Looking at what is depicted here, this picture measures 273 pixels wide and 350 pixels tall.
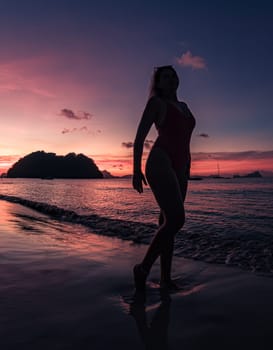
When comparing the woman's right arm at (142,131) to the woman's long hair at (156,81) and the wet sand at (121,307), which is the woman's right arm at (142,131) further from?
the wet sand at (121,307)

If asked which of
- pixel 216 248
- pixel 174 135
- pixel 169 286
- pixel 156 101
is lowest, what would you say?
pixel 216 248

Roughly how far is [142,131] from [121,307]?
1886 mm

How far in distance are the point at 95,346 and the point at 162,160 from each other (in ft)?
6.21

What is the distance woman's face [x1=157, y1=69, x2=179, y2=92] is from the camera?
356cm

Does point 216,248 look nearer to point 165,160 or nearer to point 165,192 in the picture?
point 165,192

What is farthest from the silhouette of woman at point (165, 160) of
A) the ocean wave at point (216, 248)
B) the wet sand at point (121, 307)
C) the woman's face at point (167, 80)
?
the ocean wave at point (216, 248)

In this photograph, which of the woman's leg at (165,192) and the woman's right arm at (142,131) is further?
the woman's right arm at (142,131)

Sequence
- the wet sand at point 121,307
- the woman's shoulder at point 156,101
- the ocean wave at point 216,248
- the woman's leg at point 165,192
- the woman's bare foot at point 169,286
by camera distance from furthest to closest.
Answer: the ocean wave at point 216,248
the woman's bare foot at point 169,286
the woman's shoulder at point 156,101
the woman's leg at point 165,192
the wet sand at point 121,307

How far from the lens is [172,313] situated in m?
2.79

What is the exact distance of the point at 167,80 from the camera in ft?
11.7

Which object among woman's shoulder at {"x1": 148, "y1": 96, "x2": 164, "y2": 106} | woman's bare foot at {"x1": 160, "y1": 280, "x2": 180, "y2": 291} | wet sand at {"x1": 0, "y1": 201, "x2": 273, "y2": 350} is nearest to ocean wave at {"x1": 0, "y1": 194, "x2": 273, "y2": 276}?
wet sand at {"x1": 0, "y1": 201, "x2": 273, "y2": 350}

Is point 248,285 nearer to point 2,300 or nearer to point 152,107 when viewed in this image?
point 152,107

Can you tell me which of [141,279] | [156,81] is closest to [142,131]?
[156,81]

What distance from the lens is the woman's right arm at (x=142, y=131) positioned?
3.39 meters
